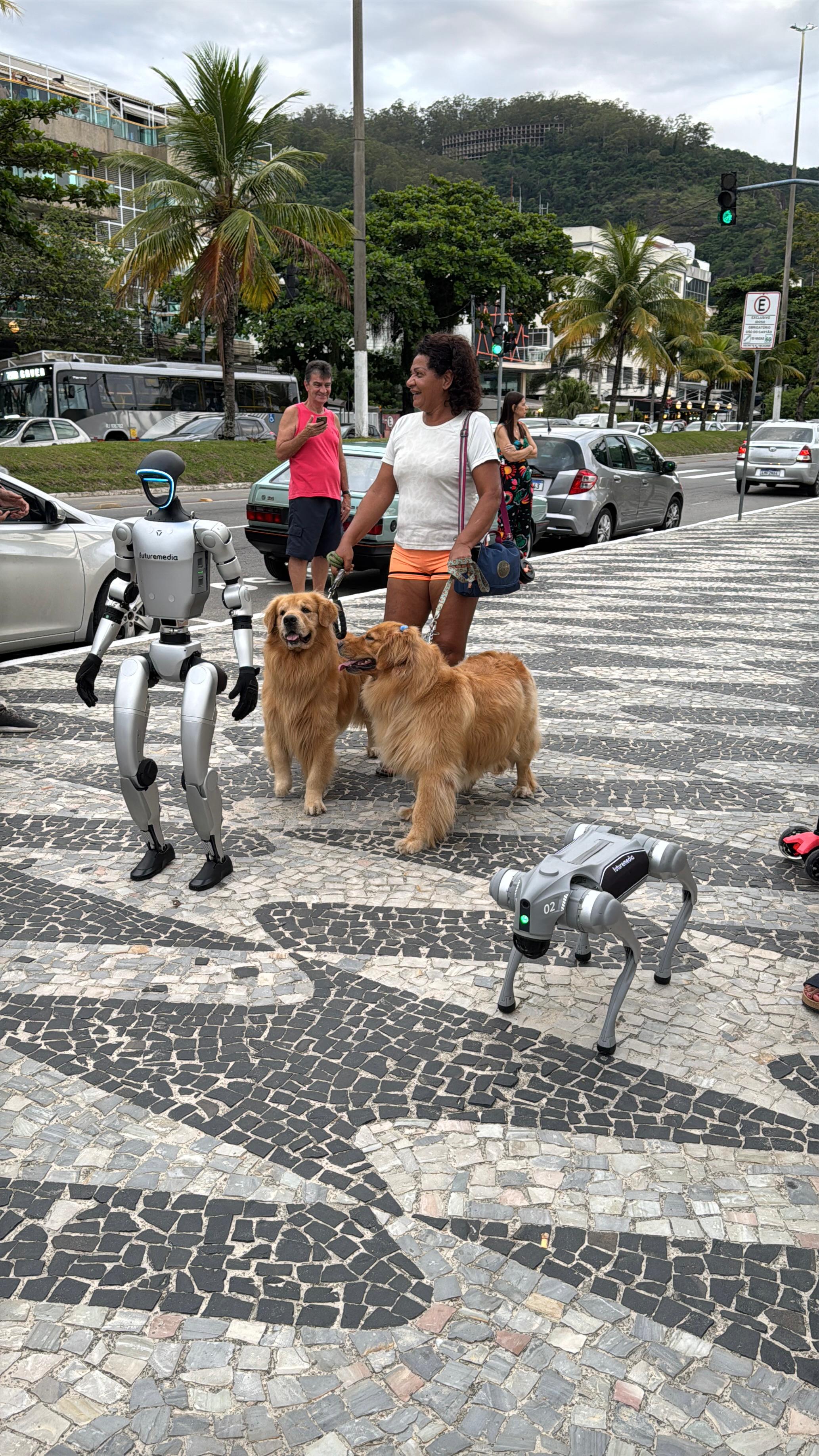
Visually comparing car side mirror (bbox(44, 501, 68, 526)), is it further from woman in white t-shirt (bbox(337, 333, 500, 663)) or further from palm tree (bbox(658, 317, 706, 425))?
palm tree (bbox(658, 317, 706, 425))

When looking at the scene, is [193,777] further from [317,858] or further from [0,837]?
[0,837]

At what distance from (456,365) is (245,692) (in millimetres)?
1821

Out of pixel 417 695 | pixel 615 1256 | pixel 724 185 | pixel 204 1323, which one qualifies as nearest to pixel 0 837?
pixel 417 695

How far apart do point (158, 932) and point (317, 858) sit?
2.89 feet

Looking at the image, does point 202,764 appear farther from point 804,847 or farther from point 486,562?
A: point 804,847

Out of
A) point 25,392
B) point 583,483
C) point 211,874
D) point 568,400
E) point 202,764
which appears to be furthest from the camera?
point 568,400

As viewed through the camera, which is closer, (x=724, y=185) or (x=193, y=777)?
(x=193, y=777)

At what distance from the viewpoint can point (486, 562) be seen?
5.32 meters

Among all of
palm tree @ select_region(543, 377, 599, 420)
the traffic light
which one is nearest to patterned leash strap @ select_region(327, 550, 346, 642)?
the traffic light

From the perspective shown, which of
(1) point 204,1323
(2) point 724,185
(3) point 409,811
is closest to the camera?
(1) point 204,1323

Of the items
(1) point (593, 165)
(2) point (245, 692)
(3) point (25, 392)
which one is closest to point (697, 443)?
(3) point (25, 392)

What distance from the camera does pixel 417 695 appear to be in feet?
15.4

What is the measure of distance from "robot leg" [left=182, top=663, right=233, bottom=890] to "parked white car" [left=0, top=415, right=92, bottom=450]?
24.1m

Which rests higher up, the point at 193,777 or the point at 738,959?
the point at 193,777
